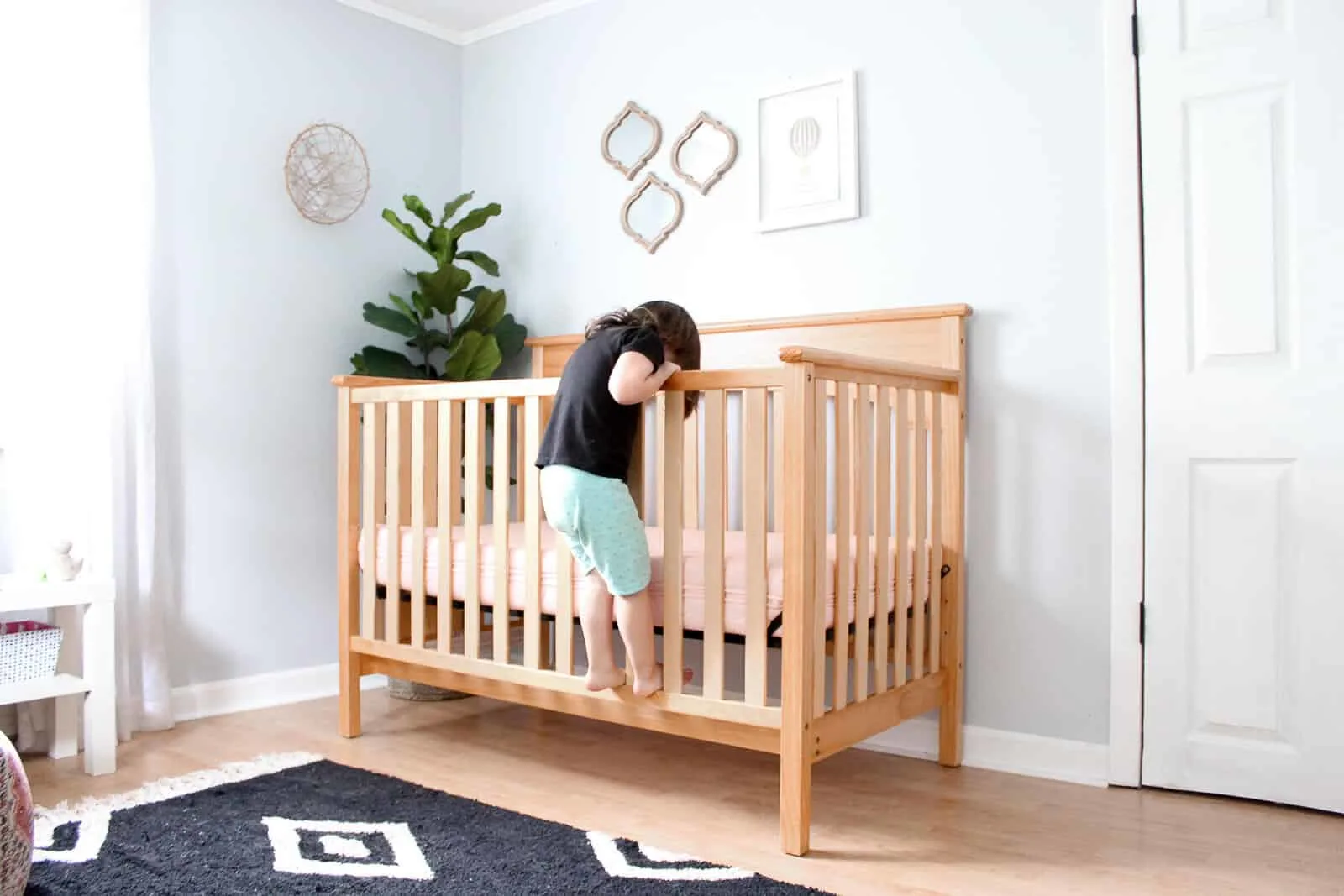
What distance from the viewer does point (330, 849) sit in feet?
6.15

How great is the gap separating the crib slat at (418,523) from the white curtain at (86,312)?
68 cm

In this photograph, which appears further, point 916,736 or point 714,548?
point 916,736

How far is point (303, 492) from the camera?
311cm

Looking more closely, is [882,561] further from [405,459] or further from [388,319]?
[388,319]

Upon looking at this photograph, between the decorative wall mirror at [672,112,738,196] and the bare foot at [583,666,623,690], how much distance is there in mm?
1362

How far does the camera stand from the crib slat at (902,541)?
2186mm

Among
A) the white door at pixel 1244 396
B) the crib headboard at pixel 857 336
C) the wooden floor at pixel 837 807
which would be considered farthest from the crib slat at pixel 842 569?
the white door at pixel 1244 396

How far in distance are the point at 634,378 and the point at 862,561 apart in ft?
1.77

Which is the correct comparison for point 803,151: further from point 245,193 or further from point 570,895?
point 570,895

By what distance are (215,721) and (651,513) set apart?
4.01ft

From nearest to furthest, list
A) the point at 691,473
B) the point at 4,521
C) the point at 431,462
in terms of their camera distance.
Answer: the point at 4,521, the point at 431,462, the point at 691,473

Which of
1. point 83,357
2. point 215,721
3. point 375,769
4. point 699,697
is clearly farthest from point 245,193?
point 699,697

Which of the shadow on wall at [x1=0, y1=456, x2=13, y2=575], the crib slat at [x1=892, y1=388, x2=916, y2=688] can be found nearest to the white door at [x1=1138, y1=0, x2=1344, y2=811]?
the crib slat at [x1=892, y1=388, x2=916, y2=688]

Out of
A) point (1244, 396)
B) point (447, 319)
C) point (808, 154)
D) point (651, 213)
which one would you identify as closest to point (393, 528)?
point (447, 319)
